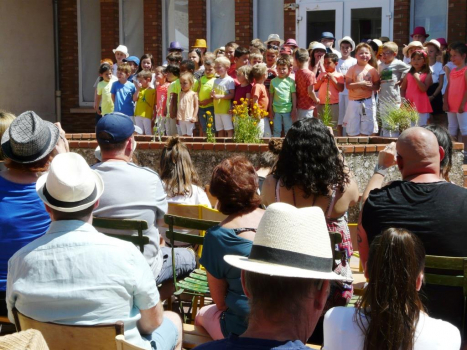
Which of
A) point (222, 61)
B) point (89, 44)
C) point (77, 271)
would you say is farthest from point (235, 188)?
point (89, 44)

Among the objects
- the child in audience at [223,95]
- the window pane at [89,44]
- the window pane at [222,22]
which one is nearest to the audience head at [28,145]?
the child in audience at [223,95]

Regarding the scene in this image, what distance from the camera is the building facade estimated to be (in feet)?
48.2

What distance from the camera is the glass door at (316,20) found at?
50.8ft

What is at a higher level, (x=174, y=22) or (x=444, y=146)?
(x=174, y=22)

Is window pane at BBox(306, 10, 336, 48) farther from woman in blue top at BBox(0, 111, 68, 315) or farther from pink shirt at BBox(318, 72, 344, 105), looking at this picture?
woman in blue top at BBox(0, 111, 68, 315)

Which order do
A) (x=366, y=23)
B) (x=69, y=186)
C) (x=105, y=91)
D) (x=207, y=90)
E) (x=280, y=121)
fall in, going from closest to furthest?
1. (x=69, y=186)
2. (x=280, y=121)
3. (x=207, y=90)
4. (x=105, y=91)
5. (x=366, y=23)

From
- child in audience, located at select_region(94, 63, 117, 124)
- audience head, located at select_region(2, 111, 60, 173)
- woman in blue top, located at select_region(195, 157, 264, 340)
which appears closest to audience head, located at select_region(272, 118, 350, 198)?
woman in blue top, located at select_region(195, 157, 264, 340)

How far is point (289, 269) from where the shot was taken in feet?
7.42

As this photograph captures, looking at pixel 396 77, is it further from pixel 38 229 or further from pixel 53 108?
pixel 53 108

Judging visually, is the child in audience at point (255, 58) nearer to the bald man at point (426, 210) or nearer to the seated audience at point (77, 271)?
the bald man at point (426, 210)

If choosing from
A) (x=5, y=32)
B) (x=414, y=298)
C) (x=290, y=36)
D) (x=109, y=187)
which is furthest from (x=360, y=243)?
(x=5, y=32)

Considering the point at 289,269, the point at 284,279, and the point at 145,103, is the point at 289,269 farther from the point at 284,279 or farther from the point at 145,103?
the point at 145,103

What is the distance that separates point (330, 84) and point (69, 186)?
855 centimetres

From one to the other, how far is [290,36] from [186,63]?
4.29 meters
